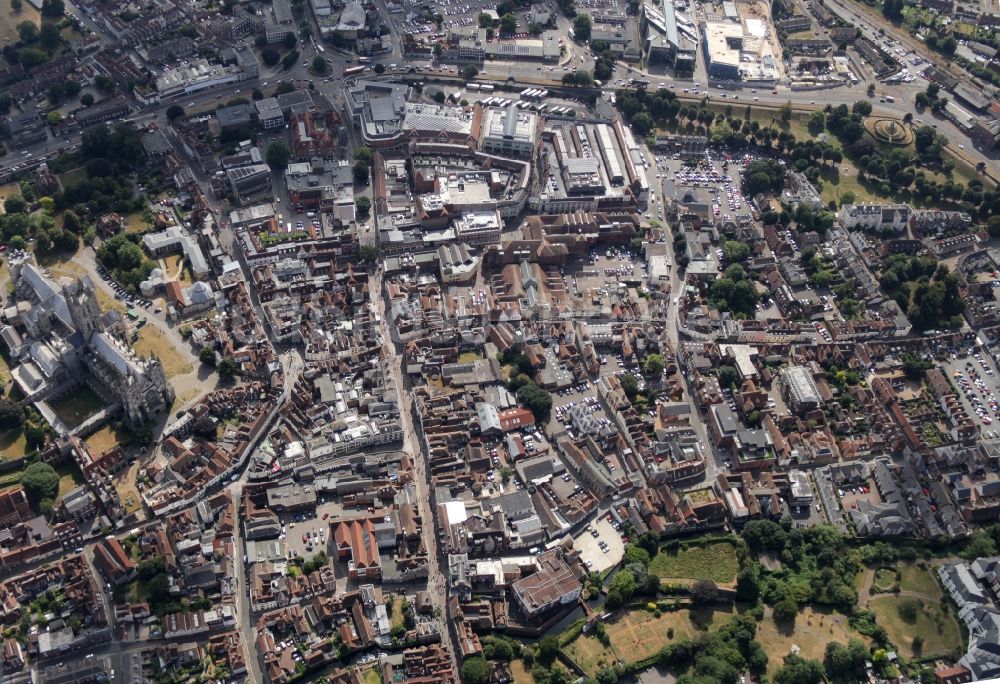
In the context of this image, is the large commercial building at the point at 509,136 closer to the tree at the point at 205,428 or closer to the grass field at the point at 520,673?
the tree at the point at 205,428

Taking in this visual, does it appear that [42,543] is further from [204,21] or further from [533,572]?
[204,21]

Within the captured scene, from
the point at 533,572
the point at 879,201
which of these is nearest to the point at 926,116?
the point at 879,201

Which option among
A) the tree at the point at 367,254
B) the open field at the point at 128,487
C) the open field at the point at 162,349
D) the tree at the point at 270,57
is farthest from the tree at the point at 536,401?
the tree at the point at 270,57

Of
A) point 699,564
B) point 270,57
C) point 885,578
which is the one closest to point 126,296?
point 270,57

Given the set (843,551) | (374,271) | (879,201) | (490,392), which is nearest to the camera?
(843,551)

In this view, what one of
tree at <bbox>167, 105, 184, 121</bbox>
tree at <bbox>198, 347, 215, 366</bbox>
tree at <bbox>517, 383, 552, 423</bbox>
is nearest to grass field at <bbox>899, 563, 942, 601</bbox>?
tree at <bbox>517, 383, 552, 423</bbox>

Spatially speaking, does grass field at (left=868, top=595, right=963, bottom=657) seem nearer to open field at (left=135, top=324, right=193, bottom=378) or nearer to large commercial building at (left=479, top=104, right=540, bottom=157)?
large commercial building at (left=479, top=104, right=540, bottom=157)
